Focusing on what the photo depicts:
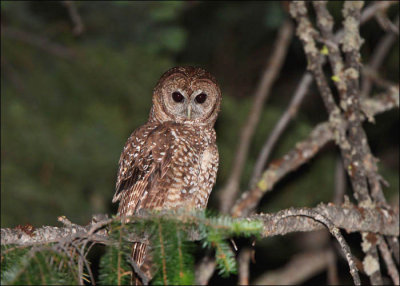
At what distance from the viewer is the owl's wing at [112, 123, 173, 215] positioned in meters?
4.00

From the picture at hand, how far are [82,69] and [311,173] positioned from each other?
2.95 m

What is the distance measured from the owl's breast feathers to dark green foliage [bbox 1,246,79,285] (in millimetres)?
1760

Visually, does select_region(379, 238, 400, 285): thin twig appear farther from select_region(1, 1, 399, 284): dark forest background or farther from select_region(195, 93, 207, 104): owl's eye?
select_region(195, 93, 207, 104): owl's eye

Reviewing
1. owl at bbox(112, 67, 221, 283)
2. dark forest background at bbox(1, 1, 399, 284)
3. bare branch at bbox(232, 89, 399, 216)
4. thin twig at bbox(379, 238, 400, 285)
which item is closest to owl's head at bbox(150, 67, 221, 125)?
owl at bbox(112, 67, 221, 283)

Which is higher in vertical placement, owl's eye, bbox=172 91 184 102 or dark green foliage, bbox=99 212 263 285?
owl's eye, bbox=172 91 184 102

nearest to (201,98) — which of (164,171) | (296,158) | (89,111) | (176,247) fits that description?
(164,171)

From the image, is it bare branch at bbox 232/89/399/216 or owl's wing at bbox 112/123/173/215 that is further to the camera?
bare branch at bbox 232/89/399/216

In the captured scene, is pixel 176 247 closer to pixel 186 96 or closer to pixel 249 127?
pixel 186 96

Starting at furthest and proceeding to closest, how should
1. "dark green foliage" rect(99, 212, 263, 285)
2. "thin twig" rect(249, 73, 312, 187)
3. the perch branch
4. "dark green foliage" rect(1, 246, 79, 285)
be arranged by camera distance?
"thin twig" rect(249, 73, 312, 187) < the perch branch < "dark green foliage" rect(99, 212, 263, 285) < "dark green foliage" rect(1, 246, 79, 285)

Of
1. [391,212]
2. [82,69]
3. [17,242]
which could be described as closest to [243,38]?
[82,69]

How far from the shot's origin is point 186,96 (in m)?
4.55

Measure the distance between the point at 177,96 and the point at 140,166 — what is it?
2.56 feet

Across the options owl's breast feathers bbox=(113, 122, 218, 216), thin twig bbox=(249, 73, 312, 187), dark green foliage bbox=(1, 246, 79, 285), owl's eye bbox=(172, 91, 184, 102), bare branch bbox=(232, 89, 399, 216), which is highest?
thin twig bbox=(249, 73, 312, 187)

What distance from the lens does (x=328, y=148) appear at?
6926 millimetres
